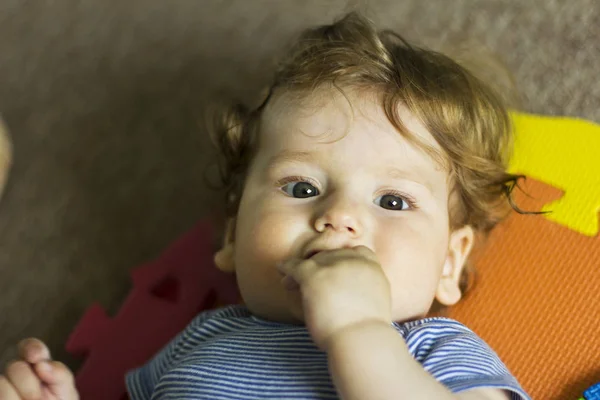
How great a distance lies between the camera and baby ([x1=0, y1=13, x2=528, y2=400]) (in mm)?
679

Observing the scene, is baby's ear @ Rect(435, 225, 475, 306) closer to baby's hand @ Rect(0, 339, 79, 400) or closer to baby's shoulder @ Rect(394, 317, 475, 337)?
baby's shoulder @ Rect(394, 317, 475, 337)

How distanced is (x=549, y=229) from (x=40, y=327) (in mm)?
833

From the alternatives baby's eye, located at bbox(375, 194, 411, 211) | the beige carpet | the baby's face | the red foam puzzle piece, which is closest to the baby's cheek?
the baby's face

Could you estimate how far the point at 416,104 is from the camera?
2.78ft

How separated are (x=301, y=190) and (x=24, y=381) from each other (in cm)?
39

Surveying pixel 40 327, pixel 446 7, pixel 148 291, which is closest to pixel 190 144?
pixel 148 291

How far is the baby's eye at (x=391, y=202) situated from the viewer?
0.81 metres

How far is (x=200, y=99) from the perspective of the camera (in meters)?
1.33

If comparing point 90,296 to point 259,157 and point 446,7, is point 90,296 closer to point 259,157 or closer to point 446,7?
point 259,157

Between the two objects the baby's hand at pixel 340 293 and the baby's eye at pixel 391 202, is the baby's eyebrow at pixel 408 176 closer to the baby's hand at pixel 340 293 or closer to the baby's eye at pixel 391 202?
the baby's eye at pixel 391 202

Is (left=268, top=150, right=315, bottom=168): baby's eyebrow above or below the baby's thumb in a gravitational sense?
above

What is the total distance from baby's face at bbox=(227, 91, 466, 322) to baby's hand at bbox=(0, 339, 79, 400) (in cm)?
24

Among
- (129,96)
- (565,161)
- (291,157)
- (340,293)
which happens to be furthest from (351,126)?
(129,96)

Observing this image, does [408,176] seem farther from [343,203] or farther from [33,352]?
[33,352]
